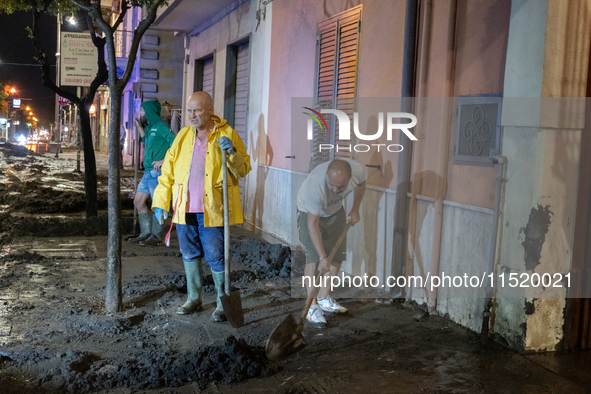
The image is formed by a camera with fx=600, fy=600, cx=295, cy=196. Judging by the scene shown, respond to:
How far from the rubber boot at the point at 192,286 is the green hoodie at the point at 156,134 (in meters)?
2.93

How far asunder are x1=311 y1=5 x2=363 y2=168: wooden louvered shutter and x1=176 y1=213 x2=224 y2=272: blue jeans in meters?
2.62

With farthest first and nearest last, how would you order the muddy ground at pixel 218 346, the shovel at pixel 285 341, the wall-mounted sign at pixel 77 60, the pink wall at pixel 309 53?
1. the wall-mounted sign at pixel 77 60
2. the pink wall at pixel 309 53
3. the shovel at pixel 285 341
4. the muddy ground at pixel 218 346

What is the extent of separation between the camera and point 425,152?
19.1 feet

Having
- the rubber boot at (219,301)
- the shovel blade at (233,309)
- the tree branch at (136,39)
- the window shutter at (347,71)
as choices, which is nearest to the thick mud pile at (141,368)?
the shovel blade at (233,309)

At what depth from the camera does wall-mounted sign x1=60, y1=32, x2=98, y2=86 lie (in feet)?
46.8

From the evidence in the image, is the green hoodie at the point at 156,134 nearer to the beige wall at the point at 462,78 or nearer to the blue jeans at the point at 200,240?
the blue jeans at the point at 200,240

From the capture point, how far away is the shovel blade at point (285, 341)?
14.4 feet

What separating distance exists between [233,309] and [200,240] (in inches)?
29.0

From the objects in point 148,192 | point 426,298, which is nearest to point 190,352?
point 426,298

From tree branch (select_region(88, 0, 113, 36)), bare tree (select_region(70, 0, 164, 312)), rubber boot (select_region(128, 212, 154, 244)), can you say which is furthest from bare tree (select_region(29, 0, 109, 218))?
bare tree (select_region(70, 0, 164, 312))

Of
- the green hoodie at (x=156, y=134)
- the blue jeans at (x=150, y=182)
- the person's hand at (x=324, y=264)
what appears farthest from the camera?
the blue jeans at (x=150, y=182)

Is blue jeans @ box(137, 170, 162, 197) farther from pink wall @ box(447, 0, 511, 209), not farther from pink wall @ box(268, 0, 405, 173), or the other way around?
pink wall @ box(447, 0, 511, 209)

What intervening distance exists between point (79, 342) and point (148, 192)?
405 cm

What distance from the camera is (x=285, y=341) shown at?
4473 mm
